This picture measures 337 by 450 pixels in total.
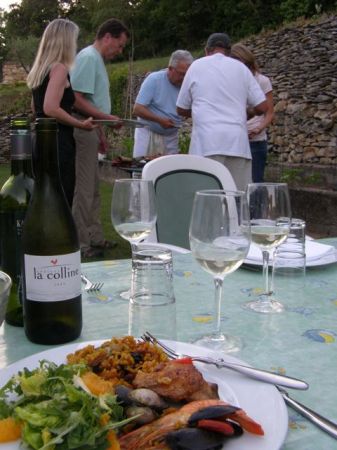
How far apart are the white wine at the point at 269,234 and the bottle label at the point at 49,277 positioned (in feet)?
1.46

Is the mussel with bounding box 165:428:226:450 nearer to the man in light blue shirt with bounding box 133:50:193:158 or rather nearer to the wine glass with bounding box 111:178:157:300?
the wine glass with bounding box 111:178:157:300

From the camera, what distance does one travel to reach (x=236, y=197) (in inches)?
38.1

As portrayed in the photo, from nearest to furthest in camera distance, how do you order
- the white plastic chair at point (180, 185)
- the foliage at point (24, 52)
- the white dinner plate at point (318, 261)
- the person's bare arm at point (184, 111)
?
the white dinner plate at point (318, 261)
the white plastic chair at point (180, 185)
the person's bare arm at point (184, 111)
the foliage at point (24, 52)

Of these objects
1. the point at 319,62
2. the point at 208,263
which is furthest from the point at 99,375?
the point at 319,62

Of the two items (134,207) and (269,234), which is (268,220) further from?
(134,207)

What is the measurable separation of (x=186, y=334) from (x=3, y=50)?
3860cm

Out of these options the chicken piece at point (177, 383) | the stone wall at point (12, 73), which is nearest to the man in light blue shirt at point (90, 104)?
the chicken piece at point (177, 383)

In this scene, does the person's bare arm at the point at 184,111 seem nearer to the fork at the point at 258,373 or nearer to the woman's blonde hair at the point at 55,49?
the woman's blonde hair at the point at 55,49

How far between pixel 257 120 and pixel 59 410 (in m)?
4.73

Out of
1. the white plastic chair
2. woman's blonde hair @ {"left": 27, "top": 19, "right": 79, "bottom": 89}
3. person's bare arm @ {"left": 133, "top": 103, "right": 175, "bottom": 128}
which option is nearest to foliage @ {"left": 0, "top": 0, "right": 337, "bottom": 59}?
person's bare arm @ {"left": 133, "top": 103, "right": 175, "bottom": 128}

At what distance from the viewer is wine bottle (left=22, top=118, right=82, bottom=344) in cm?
96

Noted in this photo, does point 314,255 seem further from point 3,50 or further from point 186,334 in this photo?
point 3,50

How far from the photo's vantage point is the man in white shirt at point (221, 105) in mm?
3789

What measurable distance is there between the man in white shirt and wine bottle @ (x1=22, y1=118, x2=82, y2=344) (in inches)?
114
